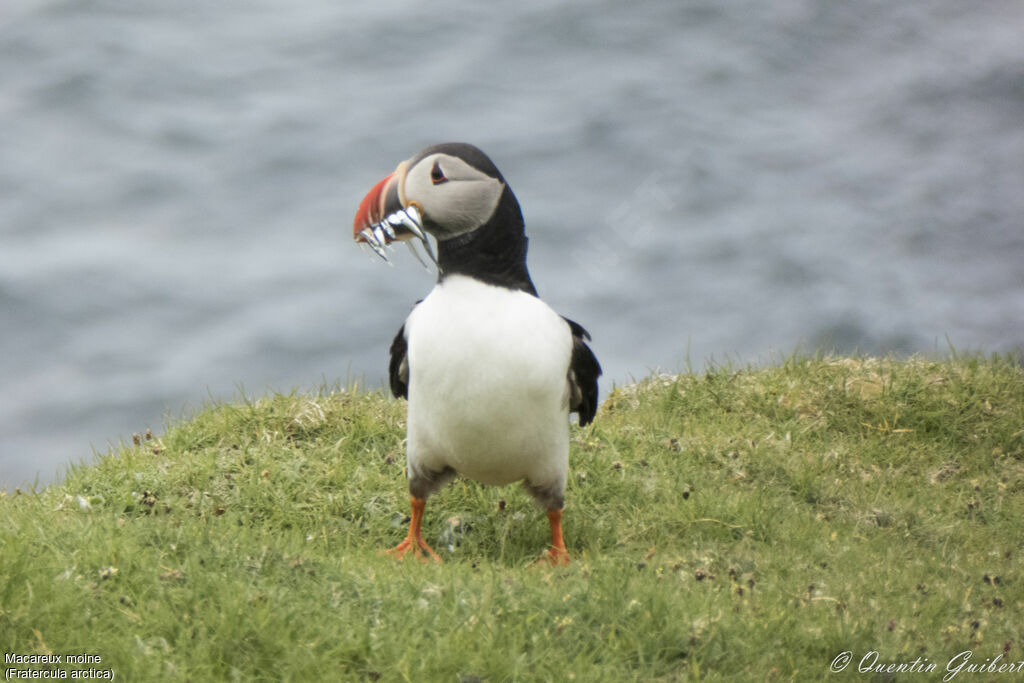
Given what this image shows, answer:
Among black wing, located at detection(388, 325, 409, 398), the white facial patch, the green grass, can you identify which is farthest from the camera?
black wing, located at detection(388, 325, 409, 398)

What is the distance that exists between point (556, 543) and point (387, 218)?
6.44ft

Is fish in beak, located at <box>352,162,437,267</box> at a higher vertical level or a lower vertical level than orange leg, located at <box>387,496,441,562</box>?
higher

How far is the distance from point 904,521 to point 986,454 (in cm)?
158

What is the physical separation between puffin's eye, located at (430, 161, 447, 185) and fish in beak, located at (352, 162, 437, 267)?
0.44 ft

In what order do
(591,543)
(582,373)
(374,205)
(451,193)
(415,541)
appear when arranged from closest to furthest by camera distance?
(451,193)
(374,205)
(582,373)
(415,541)
(591,543)

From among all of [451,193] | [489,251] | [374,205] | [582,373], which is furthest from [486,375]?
[374,205]

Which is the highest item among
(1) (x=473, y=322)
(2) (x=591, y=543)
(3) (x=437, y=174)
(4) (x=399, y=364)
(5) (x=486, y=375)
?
(3) (x=437, y=174)

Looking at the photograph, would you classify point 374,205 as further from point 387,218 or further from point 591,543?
point 591,543

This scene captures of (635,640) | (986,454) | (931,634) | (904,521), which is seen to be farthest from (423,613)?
(986,454)

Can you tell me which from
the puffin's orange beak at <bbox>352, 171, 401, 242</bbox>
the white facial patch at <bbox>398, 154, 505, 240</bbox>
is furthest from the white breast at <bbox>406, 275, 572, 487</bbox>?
the puffin's orange beak at <bbox>352, 171, 401, 242</bbox>

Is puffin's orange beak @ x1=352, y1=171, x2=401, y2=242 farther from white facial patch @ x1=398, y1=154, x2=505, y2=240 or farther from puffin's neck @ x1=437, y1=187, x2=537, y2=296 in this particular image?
puffin's neck @ x1=437, y1=187, x2=537, y2=296

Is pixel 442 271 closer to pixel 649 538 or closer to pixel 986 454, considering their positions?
pixel 649 538

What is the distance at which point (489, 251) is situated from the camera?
482 cm

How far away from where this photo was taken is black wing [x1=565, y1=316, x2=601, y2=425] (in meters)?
5.23
